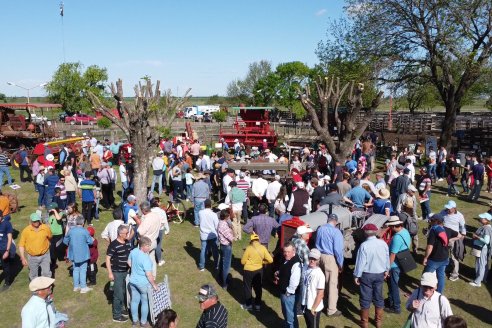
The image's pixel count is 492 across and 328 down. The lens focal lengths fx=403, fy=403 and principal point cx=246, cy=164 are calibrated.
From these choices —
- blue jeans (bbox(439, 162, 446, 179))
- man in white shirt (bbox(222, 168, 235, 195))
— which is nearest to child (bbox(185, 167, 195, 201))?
man in white shirt (bbox(222, 168, 235, 195))

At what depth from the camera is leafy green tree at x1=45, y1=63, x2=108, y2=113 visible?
49094 mm

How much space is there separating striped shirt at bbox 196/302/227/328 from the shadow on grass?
515 centimetres

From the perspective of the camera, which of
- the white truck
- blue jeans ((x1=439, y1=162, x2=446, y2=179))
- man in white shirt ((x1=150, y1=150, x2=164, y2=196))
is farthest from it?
the white truck

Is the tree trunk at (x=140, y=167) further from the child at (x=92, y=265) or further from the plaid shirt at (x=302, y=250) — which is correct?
the plaid shirt at (x=302, y=250)

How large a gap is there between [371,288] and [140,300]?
371cm

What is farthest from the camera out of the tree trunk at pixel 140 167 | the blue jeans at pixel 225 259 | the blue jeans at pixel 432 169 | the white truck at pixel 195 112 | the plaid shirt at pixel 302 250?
the white truck at pixel 195 112

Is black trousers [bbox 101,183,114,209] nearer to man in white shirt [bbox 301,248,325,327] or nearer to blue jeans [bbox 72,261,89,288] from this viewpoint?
blue jeans [bbox 72,261,89,288]

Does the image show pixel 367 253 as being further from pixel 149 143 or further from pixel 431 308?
pixel 149 143

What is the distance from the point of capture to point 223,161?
1390cm

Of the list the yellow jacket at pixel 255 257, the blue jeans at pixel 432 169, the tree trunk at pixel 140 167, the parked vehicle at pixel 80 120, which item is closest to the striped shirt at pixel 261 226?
the yellow jacket at pixel 255 257

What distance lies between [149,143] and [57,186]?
2.96m

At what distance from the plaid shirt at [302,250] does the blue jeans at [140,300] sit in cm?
242

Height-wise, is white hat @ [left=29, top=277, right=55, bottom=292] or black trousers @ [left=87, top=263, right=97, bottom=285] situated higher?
white hat @ [left=29, top=277, right=55, bottom=292]

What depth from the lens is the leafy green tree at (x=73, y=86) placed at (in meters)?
49.1
